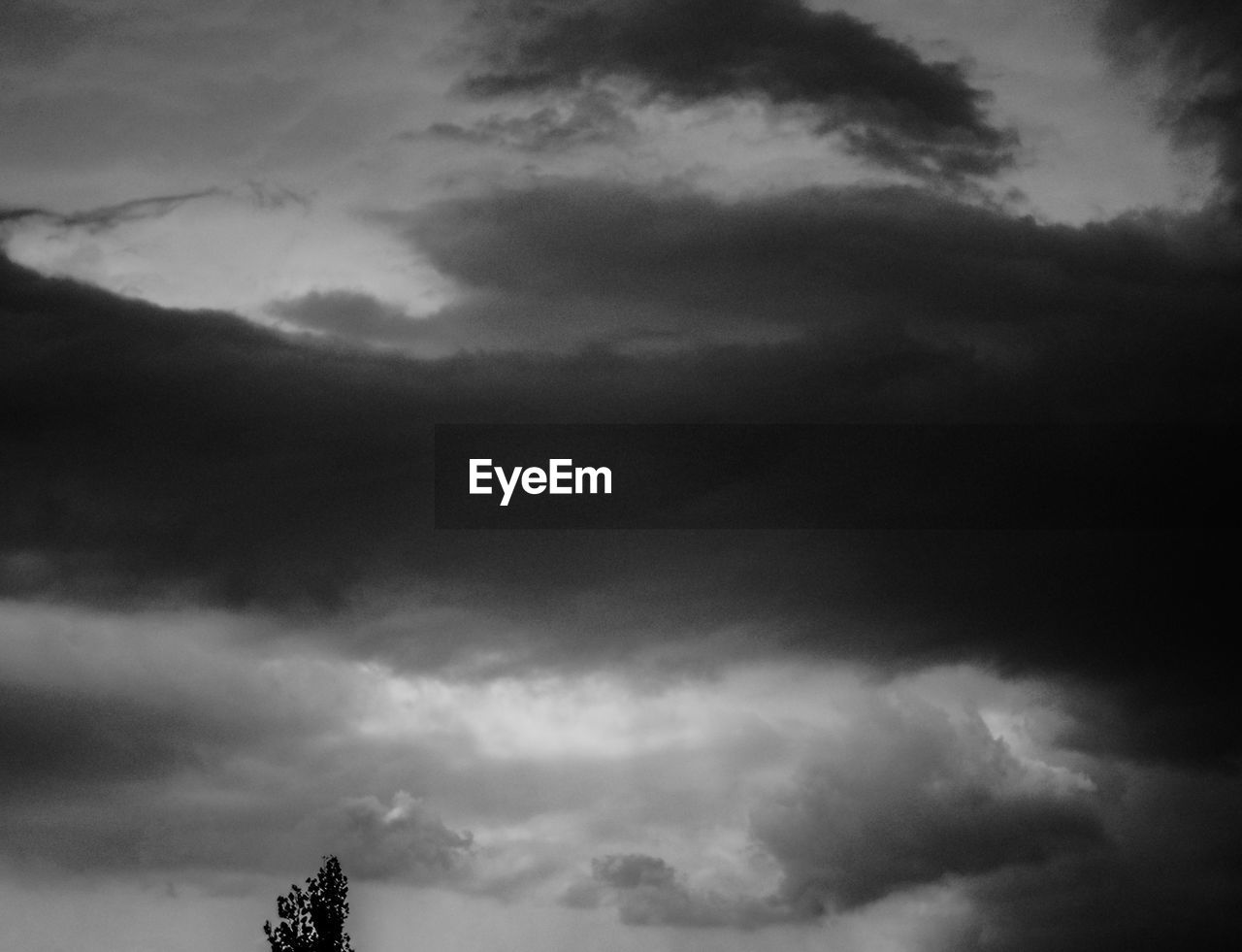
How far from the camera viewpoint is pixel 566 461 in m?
54.6

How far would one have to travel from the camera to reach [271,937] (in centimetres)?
5725

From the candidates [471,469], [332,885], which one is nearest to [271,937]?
[332,885]

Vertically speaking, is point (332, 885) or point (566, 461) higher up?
point (566, 461)

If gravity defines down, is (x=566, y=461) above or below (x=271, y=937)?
above

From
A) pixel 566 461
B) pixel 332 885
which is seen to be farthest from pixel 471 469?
pixel 332 885

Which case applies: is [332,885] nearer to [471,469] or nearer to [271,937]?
[271,937]

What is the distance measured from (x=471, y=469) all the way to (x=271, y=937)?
2211 cm

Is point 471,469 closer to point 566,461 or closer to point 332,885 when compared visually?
point 566,461

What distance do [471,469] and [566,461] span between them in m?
4.20

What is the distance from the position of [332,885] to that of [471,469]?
1930 cm

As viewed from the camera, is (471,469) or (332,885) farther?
(332,885)

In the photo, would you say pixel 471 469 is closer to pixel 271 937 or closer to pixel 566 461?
pixel 566 461

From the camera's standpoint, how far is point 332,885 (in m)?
57.4

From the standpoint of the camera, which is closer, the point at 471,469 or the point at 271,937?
the point at 471,469
